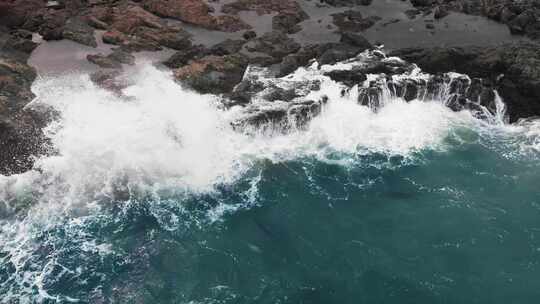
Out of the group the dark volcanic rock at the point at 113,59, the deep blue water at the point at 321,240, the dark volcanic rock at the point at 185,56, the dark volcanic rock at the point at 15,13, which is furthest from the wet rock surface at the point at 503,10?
the dark volcanic rock at the point at 15,13

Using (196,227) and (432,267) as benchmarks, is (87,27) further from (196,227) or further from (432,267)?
(432,267)

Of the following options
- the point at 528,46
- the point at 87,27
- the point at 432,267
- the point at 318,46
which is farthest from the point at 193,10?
the point at 432,267

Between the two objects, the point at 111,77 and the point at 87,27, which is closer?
the point at 111,77

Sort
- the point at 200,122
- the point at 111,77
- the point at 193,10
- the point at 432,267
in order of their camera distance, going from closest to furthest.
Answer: the point at 432,267 → the point at 200,122 → the point at 111,77 → the point at 193,10

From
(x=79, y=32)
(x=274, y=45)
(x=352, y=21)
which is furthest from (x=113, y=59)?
(x=352, y=21)

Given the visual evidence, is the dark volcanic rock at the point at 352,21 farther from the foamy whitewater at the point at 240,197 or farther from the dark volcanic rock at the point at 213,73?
the dark volcanic rock at the point at 213,73
